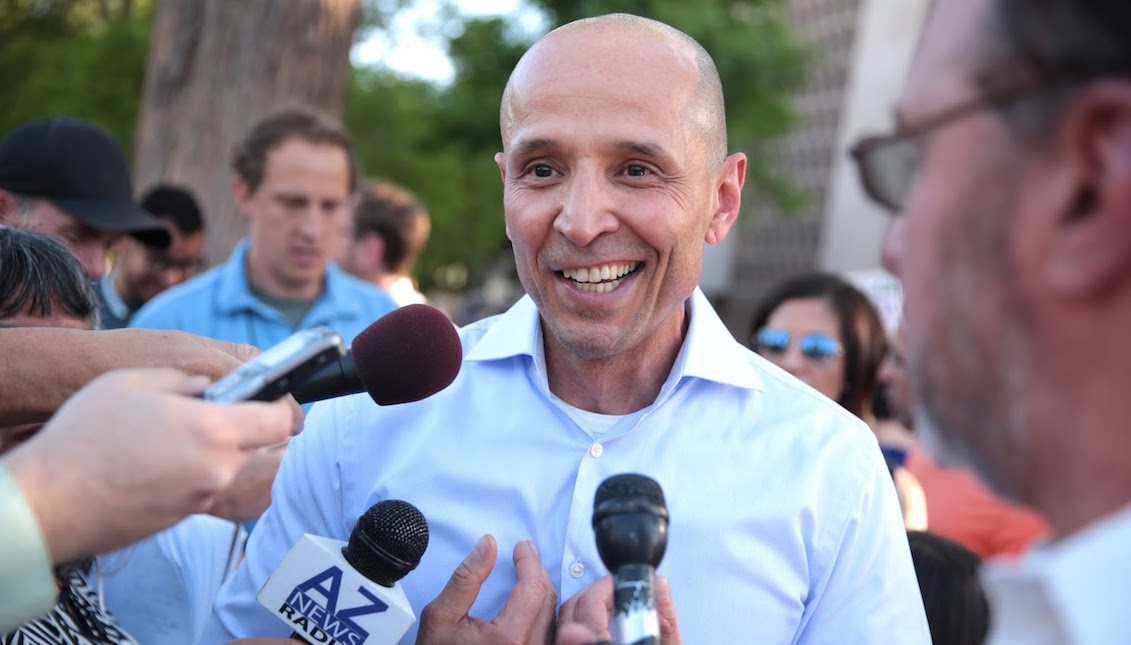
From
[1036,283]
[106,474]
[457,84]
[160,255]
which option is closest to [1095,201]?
[1036,283]

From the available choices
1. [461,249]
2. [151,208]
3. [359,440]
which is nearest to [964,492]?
[359,440]

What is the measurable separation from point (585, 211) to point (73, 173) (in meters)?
2.93

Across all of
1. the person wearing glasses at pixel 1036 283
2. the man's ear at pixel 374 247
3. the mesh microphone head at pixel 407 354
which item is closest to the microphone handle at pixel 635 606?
the person wearing glasses at pixel 1036 283

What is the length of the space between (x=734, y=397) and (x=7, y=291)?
173 cm

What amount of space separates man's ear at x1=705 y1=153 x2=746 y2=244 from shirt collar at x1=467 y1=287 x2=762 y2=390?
0.64ft

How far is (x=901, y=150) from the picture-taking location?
1.68m

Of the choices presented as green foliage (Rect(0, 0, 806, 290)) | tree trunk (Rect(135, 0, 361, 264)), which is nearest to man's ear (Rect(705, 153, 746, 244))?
tree trunk (Rect(135, 0, 361, 264))

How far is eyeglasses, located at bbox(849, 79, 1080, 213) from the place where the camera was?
1428 millimetres

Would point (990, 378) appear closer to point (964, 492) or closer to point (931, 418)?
point (931, 418)

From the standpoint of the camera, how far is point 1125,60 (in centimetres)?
131

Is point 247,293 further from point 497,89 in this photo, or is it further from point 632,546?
point 497,89

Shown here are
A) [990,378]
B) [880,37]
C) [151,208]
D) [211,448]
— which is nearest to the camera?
[990,378]

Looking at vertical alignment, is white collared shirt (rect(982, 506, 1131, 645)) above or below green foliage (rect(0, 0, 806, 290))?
below

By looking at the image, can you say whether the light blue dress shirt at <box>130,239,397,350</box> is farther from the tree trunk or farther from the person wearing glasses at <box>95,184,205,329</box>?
the tree trunk
